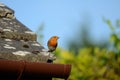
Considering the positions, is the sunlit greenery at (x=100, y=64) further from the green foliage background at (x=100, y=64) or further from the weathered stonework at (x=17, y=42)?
the weathered stonework at (x=17, y=42)

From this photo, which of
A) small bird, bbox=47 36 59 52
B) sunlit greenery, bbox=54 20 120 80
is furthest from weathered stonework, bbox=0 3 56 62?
sunlit greenery, bbox=54 20 120 80

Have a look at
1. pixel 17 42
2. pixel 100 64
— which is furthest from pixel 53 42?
pixel 100 64

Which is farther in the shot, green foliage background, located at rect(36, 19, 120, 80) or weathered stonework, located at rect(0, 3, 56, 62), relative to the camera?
green foliage background, located at rect(36, 19, 120, 80)

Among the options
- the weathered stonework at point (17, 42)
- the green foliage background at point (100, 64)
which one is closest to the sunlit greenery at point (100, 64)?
the green foliage background at point (100, 64)

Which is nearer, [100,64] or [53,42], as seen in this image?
[53,42]

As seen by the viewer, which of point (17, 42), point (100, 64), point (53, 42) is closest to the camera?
point (17, 42)

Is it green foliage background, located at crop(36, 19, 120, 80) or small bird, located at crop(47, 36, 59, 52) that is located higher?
small bird, located at crop(47, 36, 59, 52)

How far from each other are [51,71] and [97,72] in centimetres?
648

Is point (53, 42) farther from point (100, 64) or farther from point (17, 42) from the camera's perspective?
point (100, 64)

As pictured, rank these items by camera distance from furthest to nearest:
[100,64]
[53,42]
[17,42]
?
[100,64], [53,42], [17,42]

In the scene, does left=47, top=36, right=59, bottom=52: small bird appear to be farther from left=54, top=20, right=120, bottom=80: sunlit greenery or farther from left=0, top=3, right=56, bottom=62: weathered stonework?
left=54, top=20, right=120, bottom=80: sunlit greenery

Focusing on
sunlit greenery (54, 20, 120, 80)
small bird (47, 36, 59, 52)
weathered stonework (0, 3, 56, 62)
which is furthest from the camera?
sunlit greenery (54, 20, 120, 80)

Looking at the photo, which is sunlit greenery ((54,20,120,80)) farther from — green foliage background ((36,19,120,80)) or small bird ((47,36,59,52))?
small bird ((47,36,59,52))

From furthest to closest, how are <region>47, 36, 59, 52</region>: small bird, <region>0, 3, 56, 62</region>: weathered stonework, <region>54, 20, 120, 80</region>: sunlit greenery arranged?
<region>54, 20, 120, 80</region>: sunlit greenery < <region>47, 36, 59, 52</region>: small bird < <region>0, 3, 56, 62</region>: weathered stonework
